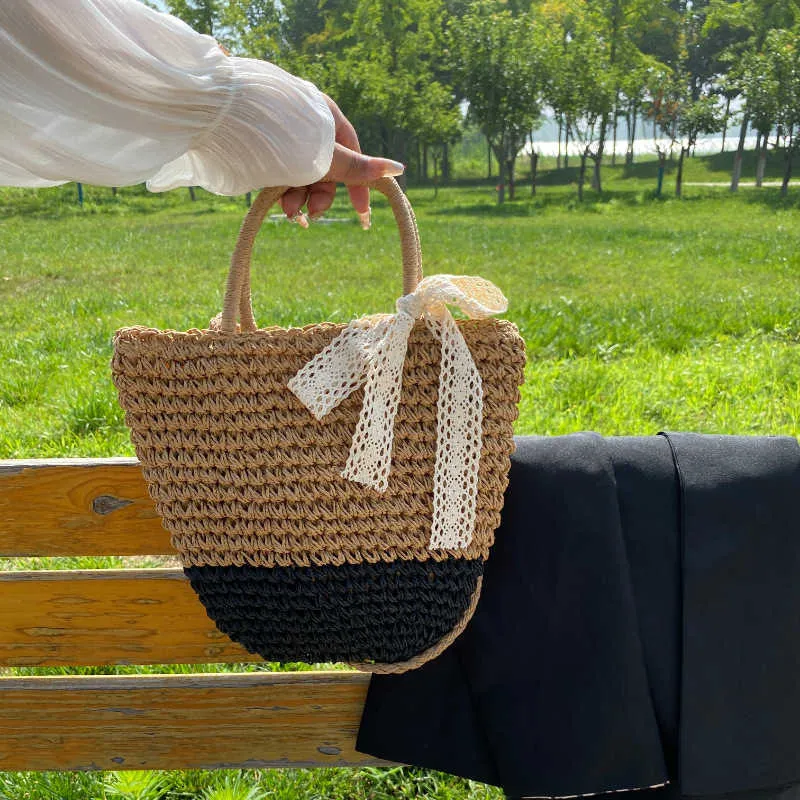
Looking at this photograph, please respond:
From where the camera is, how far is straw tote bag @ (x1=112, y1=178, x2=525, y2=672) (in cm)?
108

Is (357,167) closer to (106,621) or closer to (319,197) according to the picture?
(319,197)

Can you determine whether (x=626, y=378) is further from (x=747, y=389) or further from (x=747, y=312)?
(x=747, y=312)

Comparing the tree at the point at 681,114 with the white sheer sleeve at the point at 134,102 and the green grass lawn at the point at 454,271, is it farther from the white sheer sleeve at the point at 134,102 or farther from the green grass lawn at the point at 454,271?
the white sheer sleeve at the point at 134,102

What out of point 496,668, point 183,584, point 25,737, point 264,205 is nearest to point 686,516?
point 496,668

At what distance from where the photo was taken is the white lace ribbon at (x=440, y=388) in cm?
106

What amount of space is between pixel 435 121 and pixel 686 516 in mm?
26919

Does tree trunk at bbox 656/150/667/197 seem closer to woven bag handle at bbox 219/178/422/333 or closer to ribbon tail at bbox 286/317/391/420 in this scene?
woven bag handle at bbox 219/178/422/333

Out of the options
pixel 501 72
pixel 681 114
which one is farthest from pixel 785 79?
pixel 501 72

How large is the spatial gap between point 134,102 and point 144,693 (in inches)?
42.0

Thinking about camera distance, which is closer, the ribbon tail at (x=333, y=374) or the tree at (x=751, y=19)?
the ribbon tail at (x=333, y=374)

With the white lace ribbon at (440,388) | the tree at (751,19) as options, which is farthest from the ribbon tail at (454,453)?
the tree at (751,19)

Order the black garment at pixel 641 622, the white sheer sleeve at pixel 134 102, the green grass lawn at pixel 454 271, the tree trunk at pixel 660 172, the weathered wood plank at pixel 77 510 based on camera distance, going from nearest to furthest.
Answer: the white sheer sleeve at pixel 134 102
the black garment at pixel 641 622
the weathered wood plank at pixel 77 510
the green grass lawn at pixel 454 271
the tree trunk at pixel 660 172

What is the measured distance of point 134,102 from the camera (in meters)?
0.97

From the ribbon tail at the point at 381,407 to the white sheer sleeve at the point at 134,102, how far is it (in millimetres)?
225
